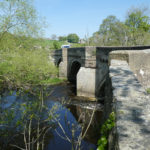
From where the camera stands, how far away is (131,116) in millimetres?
1228

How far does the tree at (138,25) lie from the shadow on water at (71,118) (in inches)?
423

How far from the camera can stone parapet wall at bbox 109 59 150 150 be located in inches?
35.9

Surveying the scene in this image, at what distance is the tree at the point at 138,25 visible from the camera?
19280 mm

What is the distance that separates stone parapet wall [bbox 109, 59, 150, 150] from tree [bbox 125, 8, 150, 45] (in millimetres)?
18292

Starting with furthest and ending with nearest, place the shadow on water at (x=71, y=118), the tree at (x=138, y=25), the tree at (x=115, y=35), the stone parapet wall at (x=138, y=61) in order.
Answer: the tree at (x=115, y=35), the tree at (x=138, y=25), the shadow on water at (x=71, y=118), the stone parapet wall at (x=138, y=61)

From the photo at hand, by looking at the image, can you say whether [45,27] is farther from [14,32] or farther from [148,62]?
[148,62]

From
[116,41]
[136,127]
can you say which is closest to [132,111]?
[136,127]

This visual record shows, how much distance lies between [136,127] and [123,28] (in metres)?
25.9

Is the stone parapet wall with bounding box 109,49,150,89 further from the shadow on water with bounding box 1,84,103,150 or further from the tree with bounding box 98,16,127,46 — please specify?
the tree with bounding box 98,16,127,46

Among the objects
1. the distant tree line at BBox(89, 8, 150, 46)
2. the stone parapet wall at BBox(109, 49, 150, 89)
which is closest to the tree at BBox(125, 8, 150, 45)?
the distant tree line at BBox(89, 8, 150, 46)

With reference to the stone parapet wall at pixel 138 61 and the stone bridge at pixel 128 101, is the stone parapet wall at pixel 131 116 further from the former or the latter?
the stone parapet wall at pixel 138 61

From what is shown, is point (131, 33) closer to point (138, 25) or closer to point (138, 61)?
point (138, 25)

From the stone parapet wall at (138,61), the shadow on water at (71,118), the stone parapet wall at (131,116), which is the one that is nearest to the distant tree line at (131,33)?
the shadow on water at (71,118)

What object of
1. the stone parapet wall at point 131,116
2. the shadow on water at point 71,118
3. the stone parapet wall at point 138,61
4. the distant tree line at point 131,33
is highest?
the distant tree line at point 131,33
